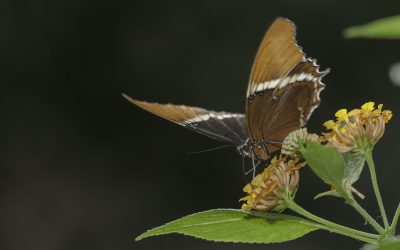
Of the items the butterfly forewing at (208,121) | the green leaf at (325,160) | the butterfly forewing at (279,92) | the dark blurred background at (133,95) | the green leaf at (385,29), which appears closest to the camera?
the green leaf at (385,29)

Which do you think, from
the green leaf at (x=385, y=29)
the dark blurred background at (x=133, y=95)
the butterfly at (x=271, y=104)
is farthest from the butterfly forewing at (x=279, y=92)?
the dark blurred background at (x=133, y=95)

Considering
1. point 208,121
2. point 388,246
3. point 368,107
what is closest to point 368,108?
point 368,107

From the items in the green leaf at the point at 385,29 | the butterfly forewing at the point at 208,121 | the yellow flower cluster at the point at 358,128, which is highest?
the butterfly forewing at the point at 208,121

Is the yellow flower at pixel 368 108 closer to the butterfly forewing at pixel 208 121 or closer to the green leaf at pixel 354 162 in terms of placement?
the green leaf at pixel 354 162

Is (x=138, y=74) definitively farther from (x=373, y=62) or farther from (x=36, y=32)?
(x=373, y=62)

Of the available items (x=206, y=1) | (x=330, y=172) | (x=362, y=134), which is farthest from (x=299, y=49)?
(x=206, y=1)

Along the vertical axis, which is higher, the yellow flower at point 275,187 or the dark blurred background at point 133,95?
the dark blurred background at point 133,95
